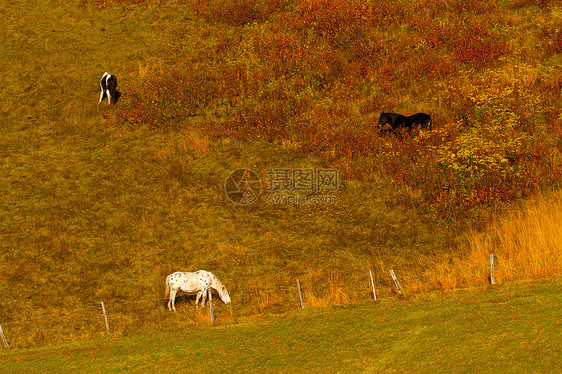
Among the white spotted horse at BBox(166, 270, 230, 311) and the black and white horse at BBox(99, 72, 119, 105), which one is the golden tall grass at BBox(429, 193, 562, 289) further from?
the black and white horse at BBox(99, 72, 119, 105)

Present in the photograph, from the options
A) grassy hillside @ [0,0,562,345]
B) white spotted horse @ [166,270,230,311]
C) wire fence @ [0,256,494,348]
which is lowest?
wire fence @ [0,256,494,348]

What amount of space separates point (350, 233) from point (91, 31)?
24.0 meters

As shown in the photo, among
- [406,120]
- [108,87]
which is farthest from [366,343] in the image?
[108,87]

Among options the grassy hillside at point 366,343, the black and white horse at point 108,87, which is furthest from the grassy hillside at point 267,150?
the grassy hillside at point 366,343

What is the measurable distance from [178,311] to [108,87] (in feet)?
55.0

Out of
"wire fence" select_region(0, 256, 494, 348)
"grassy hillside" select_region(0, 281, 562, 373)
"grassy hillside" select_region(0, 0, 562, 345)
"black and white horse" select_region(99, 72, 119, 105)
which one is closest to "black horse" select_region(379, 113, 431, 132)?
"grassy hillside" select_region(0, 0, 562, 345)

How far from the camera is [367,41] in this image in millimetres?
32688

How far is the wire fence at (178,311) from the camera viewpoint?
55.9 ft

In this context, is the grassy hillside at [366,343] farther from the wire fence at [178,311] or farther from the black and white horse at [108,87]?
the black and white horse at [108,87]

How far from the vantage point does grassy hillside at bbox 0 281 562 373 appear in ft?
40.9

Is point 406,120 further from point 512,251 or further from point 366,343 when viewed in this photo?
point 366,343

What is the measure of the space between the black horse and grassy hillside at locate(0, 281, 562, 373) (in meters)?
10.7

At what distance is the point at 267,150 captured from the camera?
89.2 feet

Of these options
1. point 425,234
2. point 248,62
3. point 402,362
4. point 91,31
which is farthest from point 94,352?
point 91,31
